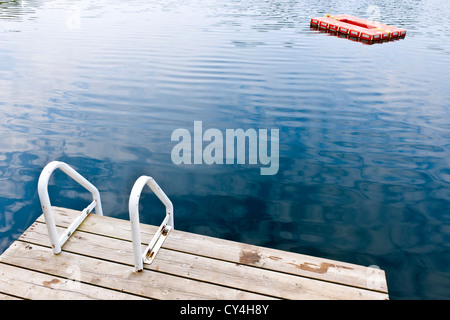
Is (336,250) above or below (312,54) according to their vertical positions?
below

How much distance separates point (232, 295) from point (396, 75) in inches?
490

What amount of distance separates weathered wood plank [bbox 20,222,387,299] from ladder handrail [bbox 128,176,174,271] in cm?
11

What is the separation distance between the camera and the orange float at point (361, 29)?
18.1 meters

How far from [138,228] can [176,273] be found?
2.33ft

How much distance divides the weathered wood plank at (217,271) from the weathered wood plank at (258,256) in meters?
0.07

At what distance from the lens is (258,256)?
12.4 ft

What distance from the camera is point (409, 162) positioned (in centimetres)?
705

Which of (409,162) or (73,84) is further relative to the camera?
(73,84)

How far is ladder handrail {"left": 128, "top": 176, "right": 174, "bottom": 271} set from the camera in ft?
10.4

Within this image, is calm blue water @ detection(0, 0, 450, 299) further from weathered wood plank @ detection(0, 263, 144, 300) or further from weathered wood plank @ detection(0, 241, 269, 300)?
weathered wood plank @ detection(0, 263, 144, 300)

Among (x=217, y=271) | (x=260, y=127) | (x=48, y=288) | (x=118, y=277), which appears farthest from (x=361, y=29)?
(x=48, y=288)

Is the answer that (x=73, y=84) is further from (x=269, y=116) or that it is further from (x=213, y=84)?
(x=269, y=116)

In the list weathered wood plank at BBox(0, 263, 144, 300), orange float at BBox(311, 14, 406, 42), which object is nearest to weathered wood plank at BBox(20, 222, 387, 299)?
weathered wood plank at BBox(0, 263, 144, 300)
